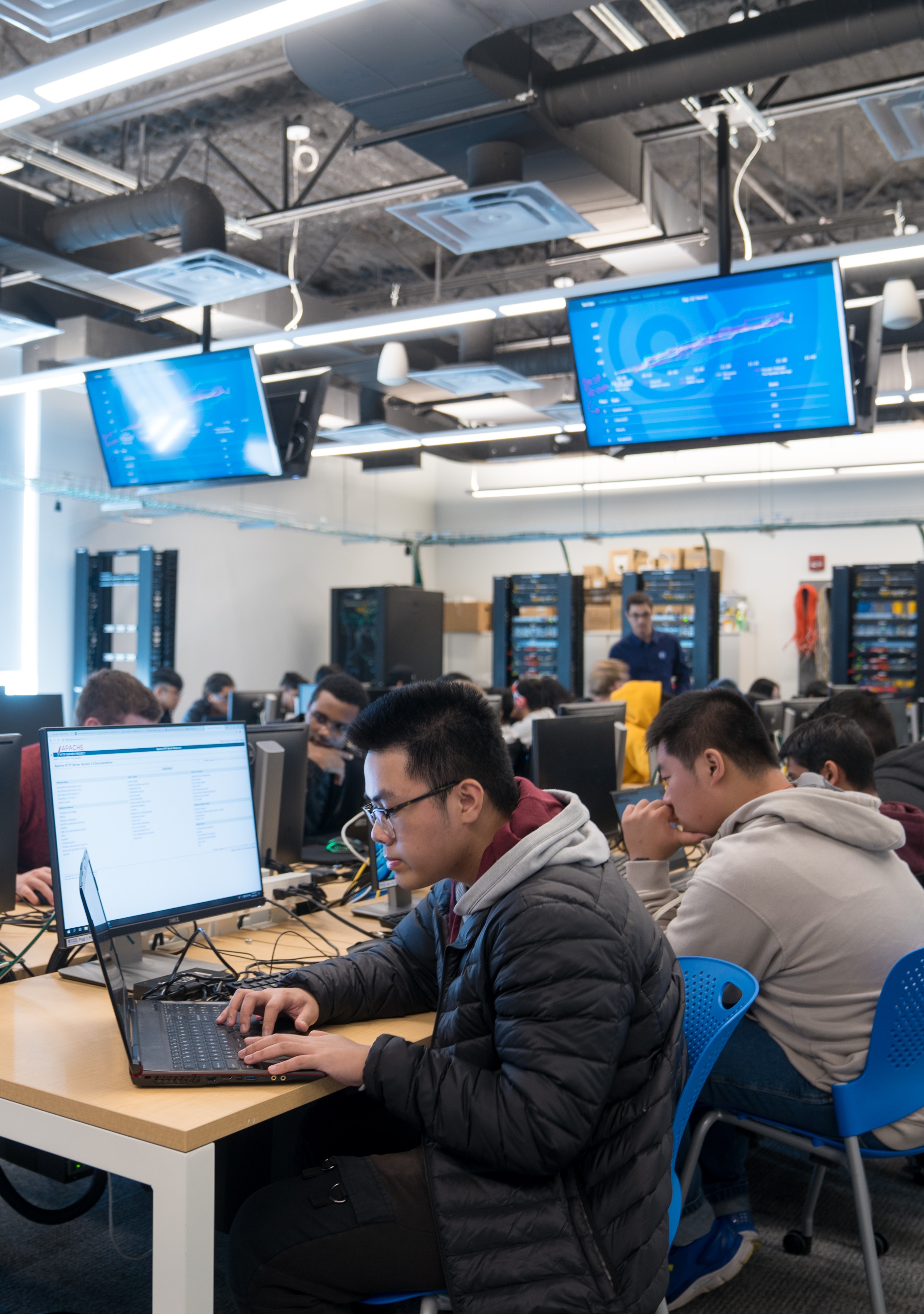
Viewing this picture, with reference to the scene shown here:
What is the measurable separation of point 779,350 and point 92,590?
22.1 ft

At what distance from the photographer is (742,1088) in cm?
229

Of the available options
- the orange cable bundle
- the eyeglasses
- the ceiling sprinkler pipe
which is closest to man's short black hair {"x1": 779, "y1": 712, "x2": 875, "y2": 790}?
the eyeglasses

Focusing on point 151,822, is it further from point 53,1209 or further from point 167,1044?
point 53,1209

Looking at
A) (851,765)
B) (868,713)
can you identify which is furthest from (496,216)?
(851,765)

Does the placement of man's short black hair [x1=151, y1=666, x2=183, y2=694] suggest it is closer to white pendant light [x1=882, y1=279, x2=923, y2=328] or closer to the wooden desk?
white pendant light [x1=882, y1=279, x2=923, y2=328]

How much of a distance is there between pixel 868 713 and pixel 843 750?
1.12 m

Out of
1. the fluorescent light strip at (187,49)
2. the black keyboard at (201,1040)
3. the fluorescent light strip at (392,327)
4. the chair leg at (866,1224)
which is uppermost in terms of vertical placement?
the fluorescent light strip at (392,327)

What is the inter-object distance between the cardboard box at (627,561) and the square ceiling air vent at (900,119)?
746 cm

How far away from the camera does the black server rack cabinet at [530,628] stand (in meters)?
10.2

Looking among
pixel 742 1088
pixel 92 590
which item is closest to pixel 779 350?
pixel 742 1088

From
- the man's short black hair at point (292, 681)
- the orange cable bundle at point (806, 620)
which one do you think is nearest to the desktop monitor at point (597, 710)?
the man's short black hair at point (292, 681)

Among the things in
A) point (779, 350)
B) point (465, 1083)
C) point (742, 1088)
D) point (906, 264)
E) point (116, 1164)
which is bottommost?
point (742, 1088)

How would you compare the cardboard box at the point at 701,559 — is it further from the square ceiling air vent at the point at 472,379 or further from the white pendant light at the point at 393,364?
the white pendant light at the point at 393,364

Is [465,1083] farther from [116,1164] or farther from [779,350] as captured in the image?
[779,350]
